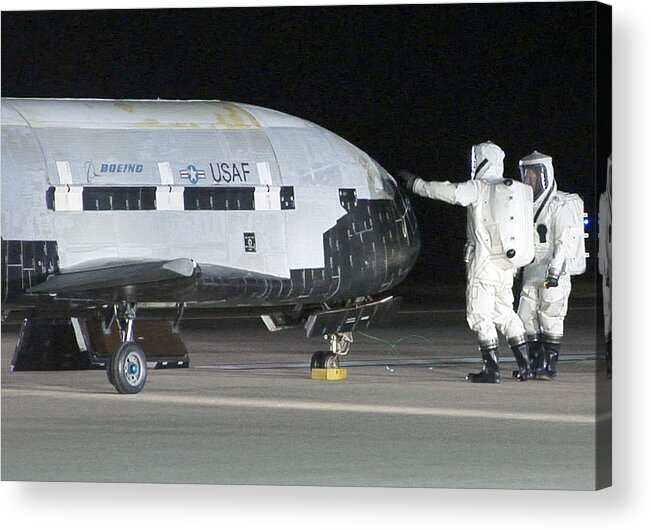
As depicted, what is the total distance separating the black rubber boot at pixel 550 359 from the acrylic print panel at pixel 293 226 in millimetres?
40

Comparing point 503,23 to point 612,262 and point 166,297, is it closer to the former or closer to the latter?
point 612,262

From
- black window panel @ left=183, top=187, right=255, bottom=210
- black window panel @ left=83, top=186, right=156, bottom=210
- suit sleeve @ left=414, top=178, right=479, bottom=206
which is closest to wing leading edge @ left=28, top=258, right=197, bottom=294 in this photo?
black window panel @ left=83, top=186, right=156, bottom=210

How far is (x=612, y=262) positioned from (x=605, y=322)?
0.57 m

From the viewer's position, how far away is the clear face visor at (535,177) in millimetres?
17891

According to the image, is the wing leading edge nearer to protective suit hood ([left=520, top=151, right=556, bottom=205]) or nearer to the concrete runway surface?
the concrete runway surface

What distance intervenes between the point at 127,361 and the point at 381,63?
3783mm

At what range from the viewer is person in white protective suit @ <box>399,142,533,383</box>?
17812mm

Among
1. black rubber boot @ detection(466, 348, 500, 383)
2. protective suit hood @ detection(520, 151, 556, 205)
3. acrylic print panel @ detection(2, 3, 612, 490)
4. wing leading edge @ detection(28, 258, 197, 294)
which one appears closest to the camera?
acrylic print panel @ detection(2, 3, 612, 490)

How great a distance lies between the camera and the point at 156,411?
58.6 feet

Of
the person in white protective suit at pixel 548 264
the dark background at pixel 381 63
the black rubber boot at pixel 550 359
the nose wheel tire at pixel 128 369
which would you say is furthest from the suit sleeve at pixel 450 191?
the nose wheel tire at pixel 128 369

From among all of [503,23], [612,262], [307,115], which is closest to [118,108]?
[307,115]

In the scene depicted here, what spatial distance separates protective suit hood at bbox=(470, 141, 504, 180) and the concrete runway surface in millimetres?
1546

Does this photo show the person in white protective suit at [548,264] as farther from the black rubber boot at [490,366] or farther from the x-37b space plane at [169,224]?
the x-37b space plane at [169,224]

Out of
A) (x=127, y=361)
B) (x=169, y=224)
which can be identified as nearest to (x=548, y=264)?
(x=169, y=224)
